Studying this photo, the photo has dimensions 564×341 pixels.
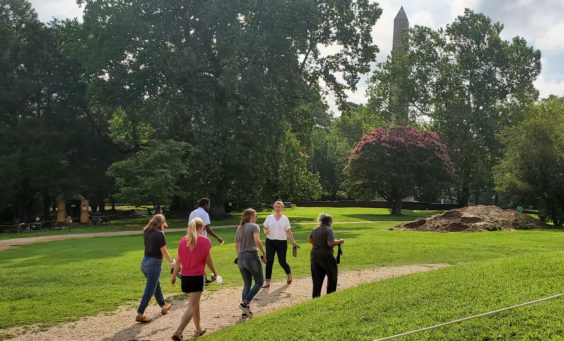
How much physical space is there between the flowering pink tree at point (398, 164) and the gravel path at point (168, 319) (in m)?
35.0

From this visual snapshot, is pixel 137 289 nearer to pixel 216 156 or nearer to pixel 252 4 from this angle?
pixel 216 156

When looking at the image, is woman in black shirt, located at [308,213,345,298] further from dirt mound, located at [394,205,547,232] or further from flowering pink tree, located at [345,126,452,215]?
flowering pink tree, located at [345,126,452,215]

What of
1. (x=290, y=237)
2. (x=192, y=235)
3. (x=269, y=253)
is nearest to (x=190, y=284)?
(x=192, y=235)

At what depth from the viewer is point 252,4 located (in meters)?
34.2

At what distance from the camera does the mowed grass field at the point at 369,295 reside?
6.23 m

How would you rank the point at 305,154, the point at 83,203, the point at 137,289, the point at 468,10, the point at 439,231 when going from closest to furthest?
the point at 137,289 < the point at 439,231 < the point at 83,203 < the point at 305,154 < the point at 468,10

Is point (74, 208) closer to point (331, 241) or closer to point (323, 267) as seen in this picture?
point (323, 267)

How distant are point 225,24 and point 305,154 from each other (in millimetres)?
15626

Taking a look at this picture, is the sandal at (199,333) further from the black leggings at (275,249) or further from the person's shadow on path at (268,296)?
the black leggings at (275,249)

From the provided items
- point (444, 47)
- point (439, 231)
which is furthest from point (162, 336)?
point (444, 47)

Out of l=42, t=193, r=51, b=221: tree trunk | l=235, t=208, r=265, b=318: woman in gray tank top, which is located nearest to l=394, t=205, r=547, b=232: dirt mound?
l=235, t=208, r=265, b=318: woman in gray tank top

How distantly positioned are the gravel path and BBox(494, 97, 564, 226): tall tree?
78.4 feet

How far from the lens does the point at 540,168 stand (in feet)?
103

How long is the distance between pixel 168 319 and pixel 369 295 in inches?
138
